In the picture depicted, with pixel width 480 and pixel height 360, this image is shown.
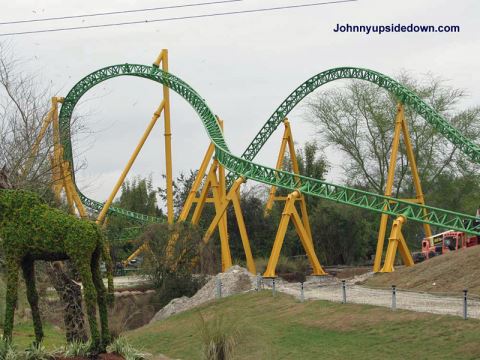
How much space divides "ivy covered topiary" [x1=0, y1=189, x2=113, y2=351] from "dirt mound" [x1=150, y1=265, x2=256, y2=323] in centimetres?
1424

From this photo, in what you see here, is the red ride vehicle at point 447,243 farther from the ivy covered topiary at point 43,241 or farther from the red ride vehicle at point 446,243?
the ivy covered topiary at point 43,241

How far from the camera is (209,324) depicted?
10594mm

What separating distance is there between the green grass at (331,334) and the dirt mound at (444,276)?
3.40 meters

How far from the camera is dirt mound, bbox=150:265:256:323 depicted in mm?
24578

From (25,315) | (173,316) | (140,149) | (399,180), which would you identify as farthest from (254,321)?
(399,180)

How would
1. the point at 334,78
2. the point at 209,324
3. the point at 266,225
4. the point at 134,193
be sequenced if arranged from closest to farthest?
the point at 209,324 → the point at 334,78 → the point at 266,225 → the point at 134,193

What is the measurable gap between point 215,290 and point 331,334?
9.64 metres

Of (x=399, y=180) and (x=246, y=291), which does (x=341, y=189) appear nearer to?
(x=246, y=291)

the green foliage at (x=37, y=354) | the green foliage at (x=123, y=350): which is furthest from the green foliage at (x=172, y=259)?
the green foliage at (x=37, y=354)

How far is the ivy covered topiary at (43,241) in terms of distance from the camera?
9.98 metres

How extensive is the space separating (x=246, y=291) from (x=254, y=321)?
5.58 m

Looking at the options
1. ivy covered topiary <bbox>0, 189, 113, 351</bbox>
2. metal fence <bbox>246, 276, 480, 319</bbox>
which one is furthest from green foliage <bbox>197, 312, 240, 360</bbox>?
metal fence <bbox>246, 276, 480, 319</bbox>

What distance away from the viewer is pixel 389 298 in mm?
19375

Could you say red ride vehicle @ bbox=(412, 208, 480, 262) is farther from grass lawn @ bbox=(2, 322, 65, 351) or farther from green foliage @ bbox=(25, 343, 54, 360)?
green foliage @ bbox=(25, 343, 54, 360)
